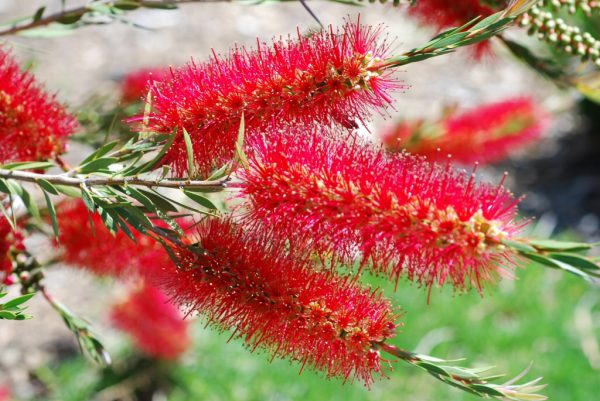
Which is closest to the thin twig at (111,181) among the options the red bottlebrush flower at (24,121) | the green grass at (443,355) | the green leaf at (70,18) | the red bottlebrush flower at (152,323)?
the red bottlebrush flower at (24,121)

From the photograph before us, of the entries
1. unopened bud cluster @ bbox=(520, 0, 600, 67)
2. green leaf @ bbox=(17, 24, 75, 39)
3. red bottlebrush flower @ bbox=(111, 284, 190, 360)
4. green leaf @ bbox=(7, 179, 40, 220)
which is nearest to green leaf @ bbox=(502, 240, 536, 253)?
unopened bud cluster @ bbox=(520, 0, 600, 67)

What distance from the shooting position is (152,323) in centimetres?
230

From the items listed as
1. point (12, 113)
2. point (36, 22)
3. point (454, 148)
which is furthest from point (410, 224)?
point (454, 148)

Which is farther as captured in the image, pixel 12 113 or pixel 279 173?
pixel 12 113

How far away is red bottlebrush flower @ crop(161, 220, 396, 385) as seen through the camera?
2.65 feet

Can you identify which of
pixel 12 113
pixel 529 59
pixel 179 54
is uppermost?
pixel 529 59

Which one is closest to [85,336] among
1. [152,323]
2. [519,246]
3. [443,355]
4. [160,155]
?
[160,155]

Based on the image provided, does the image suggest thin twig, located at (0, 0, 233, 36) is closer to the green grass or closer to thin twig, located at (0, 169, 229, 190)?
thin twig, located at (0, 169, 229, 190)

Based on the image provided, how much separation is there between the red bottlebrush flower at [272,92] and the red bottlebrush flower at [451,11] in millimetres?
240

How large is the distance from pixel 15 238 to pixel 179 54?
3.40 meters

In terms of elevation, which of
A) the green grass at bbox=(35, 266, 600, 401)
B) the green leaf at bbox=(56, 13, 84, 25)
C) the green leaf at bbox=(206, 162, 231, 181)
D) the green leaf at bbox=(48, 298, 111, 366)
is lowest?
the green grass at bbox=(35, 266, 600, 401)

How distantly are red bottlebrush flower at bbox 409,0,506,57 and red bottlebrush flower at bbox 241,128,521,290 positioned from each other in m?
0.32

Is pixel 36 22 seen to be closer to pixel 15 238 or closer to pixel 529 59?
pixel 15 238

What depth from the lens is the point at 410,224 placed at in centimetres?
Answer: 71
